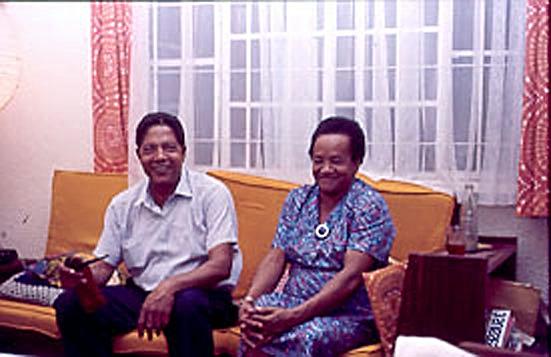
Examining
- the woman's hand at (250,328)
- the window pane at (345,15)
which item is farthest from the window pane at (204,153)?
the woman's hand at (250,328)

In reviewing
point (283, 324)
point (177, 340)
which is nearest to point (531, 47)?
point (283, 324)

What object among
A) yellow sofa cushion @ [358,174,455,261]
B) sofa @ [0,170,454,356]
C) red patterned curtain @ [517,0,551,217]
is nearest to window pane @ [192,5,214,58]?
sofa @ [0,170,454,356]

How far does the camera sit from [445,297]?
5.72ft

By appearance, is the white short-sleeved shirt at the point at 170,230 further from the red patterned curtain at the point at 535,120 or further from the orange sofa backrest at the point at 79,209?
the red patterned curtain at the point at 535,120

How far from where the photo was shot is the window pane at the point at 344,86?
2.48 m

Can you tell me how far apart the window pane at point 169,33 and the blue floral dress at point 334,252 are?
0.94 meters

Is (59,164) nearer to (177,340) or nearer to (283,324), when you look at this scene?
(177,340)

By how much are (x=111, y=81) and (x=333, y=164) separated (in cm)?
109

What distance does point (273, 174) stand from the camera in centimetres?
260

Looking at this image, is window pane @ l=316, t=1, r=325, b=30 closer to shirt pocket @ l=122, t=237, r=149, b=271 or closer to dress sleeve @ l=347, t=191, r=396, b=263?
dress sleeve @ l=347, t=191, r=396, b=263

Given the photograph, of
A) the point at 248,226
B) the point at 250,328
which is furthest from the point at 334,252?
the point at 248,226

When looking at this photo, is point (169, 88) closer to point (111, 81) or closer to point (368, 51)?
point (111, 81)

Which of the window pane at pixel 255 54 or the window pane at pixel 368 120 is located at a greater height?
the window pane at pixel 255 54

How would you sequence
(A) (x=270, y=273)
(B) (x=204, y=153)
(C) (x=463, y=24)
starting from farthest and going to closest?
(B) (x=204, y=153) < (C) (x=463, y=24) < (A) (x=270, y=273)
